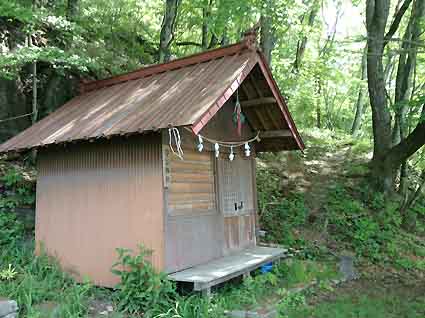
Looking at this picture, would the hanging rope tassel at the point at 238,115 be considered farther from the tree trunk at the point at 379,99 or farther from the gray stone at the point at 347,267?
the tree trunk at the point at 379,99

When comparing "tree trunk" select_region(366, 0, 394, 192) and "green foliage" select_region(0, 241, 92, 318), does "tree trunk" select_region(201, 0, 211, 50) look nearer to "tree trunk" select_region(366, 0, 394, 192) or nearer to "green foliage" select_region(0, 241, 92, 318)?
"tree trunk" select_region(366, 0, 394, 192)

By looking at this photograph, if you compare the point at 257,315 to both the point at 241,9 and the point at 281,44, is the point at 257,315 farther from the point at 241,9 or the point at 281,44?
the point at 281,44

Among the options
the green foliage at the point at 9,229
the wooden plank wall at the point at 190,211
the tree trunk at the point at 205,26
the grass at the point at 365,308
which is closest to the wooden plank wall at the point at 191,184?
the wooden plank wall at the point at 190,211

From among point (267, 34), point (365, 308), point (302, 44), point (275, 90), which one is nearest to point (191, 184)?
point (275, 90)

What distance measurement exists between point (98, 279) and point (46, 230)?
166 centimetres

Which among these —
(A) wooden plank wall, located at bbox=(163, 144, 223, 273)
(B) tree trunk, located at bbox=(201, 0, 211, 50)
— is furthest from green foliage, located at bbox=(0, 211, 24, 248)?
(B) tree trunk, located at bbox=(201, 0, 211, 50)

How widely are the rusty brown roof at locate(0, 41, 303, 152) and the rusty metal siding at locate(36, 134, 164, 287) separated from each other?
42 centimetres

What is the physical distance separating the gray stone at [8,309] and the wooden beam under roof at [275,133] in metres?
5.80

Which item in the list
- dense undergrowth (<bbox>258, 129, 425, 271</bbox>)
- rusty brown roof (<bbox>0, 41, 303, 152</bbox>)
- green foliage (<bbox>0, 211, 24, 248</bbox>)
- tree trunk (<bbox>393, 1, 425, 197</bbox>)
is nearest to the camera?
rusty brown roof (<bbox>0, 41, 303, 152</bbox>)

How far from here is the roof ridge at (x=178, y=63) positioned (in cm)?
717

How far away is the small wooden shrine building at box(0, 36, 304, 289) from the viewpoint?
247 inches

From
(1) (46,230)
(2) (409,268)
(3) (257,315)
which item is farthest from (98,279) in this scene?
(2) (409,268)

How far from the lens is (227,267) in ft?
22.1

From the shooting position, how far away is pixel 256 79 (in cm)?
762
